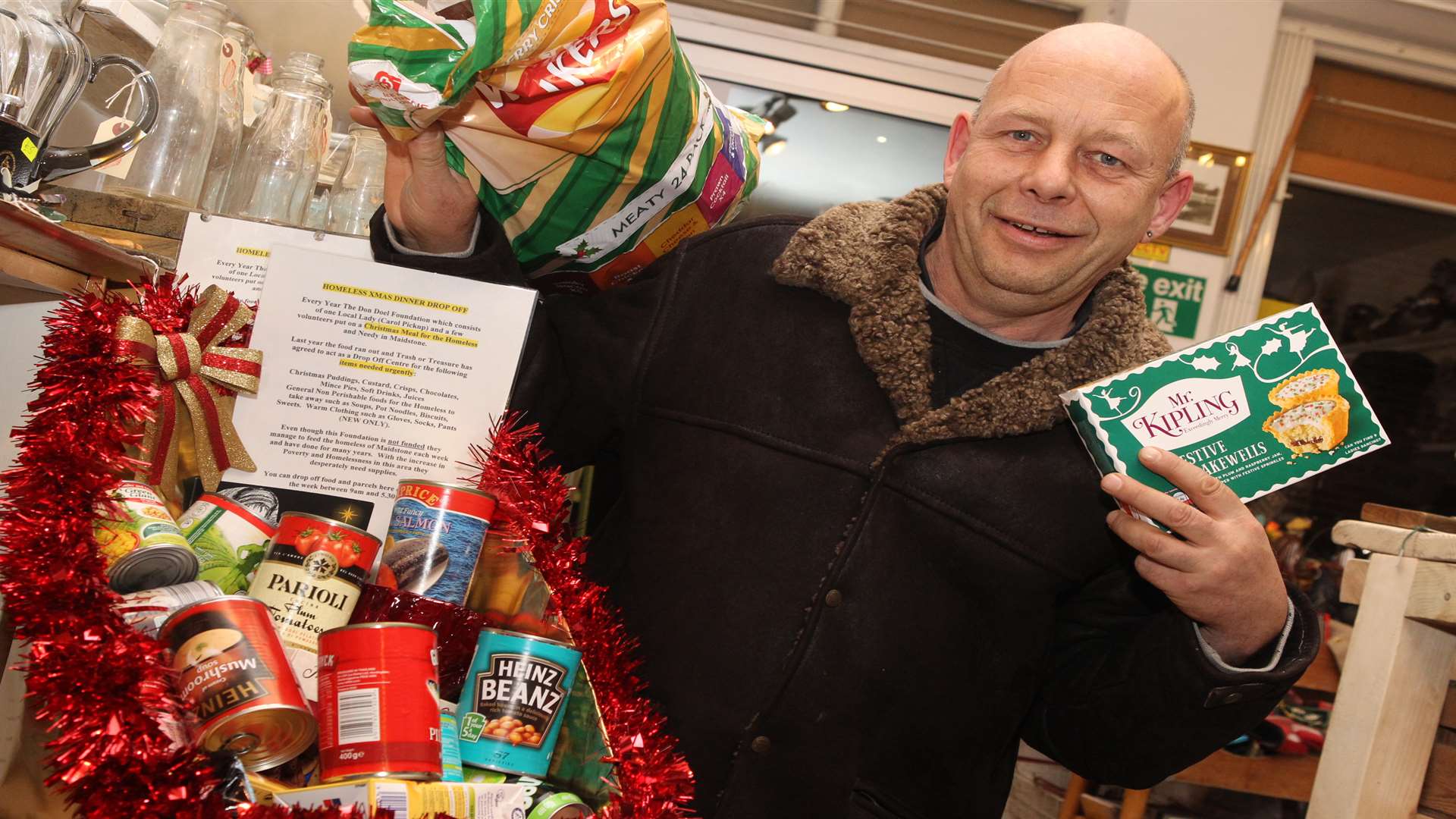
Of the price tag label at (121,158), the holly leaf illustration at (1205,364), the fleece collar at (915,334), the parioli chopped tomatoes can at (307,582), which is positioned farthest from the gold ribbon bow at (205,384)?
the holly leaf illustration at (1205,364)

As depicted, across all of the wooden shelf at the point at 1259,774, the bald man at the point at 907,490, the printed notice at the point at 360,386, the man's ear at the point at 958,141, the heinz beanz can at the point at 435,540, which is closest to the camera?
the heinz beanz can at the point at 435,540

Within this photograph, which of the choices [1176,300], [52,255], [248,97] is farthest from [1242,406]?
[1176,300]

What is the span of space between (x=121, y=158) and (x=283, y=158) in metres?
0.23

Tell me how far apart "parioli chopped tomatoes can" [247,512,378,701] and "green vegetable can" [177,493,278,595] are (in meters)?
0.05

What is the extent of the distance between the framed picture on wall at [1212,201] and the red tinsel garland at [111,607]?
3571mm

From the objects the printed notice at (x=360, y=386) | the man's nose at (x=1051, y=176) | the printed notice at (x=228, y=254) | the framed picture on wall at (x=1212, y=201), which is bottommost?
the printed notice at (x=360, y=386)

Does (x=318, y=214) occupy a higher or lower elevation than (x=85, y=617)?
higher

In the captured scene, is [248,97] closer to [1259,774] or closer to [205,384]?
[205,384]

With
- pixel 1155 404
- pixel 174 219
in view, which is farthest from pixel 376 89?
pixel 1155 404

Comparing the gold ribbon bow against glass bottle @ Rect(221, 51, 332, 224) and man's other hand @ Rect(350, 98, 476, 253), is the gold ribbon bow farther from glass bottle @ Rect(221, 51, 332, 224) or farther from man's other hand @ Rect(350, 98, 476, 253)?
glass bottle @ Rect(221, 51, 332, 224)

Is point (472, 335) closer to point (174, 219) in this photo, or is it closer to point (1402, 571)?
point (174, 219)

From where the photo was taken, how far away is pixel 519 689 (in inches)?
32.9

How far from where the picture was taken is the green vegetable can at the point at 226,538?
914 mm

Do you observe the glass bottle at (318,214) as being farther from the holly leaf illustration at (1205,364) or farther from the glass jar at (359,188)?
the holly leaf illustration at (1205,364)
